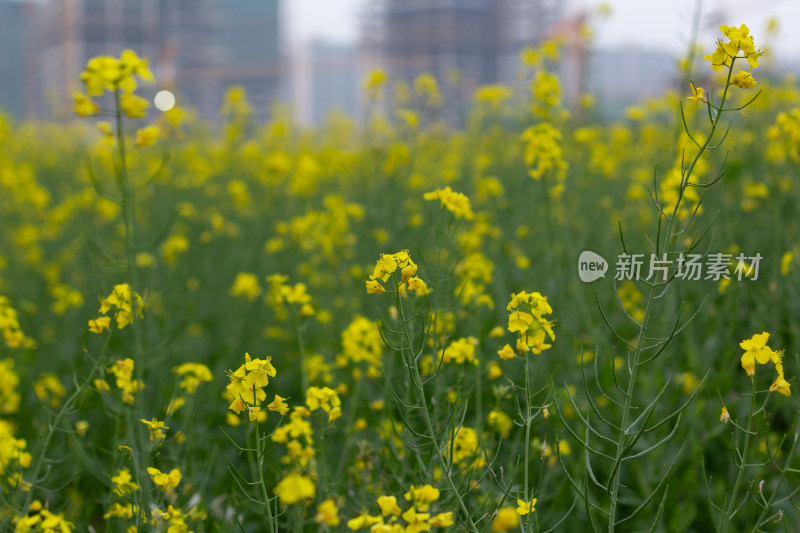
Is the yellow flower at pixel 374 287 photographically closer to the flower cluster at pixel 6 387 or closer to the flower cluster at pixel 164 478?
the flower cluster at pixel 164 478

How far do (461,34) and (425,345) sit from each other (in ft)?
184

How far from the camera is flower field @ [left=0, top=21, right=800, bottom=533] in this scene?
1323mm

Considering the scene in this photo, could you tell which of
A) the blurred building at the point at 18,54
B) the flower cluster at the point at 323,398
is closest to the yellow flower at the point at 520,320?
the flower cluster at the point at 323,398

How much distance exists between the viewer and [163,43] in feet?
164

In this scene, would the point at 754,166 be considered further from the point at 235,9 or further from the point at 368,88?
the point at 235,9

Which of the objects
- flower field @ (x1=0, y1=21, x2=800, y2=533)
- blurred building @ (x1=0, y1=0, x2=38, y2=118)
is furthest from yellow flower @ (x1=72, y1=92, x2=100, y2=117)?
blurred building @ (x1=0, y1=0, x2=38, y2=118)

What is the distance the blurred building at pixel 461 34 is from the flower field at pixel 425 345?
50.9m

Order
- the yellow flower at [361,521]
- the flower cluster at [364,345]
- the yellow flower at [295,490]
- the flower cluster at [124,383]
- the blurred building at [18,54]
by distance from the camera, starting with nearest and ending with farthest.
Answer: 1. the yellow flower at [295,490]
2. the yellow flower at [361,521]
3. the flower cluster at [124,383]
4. the flower cluster at [364,345]
5. the blurred building at [18,54]

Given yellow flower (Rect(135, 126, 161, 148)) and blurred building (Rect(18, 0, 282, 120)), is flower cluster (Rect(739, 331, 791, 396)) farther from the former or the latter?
blurred building (Rect(18, 0, 282, 120))

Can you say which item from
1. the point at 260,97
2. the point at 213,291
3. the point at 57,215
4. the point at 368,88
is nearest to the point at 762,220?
the point at 368,88

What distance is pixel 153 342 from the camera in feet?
11.1

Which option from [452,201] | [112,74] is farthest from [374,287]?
[112,74]

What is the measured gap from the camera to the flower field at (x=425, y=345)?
→ 132 cm

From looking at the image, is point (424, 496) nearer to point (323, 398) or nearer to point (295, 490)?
point (295, 490)
